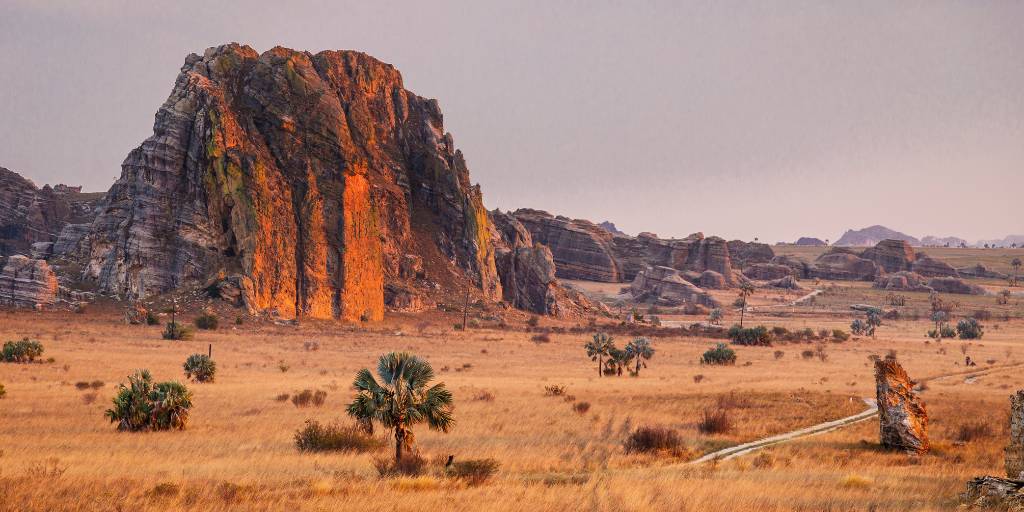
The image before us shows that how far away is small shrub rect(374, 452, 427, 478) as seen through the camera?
17.8 meters

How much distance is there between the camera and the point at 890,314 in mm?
140625

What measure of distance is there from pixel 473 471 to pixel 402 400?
335 cm

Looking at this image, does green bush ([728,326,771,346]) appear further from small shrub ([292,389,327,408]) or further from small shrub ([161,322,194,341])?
small shrub ([292,389,327,408])

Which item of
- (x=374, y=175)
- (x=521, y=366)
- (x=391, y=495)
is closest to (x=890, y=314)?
(x=374, y=175)

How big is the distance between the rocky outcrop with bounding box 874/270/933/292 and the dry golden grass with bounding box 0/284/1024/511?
135606mm

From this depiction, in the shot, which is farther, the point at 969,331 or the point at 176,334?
the point at 969,331

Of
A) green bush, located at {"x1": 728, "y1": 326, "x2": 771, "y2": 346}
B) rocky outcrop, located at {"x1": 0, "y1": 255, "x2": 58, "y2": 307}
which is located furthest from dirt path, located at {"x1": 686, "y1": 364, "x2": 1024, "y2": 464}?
rocky outcrop, located at {"x1": 0, "y1": 255, "x2": 58, "y2": 307}

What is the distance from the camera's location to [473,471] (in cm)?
1781

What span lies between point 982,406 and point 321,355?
44.3m

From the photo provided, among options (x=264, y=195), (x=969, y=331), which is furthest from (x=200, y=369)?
(x=969, y=331)

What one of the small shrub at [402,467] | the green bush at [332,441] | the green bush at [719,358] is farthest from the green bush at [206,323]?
the small shrub at [402,467]

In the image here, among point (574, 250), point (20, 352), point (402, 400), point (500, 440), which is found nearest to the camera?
point (402, 400)

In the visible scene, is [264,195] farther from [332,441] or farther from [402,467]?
[402,467]

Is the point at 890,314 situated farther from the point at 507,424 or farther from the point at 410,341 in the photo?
the point at 507,424
